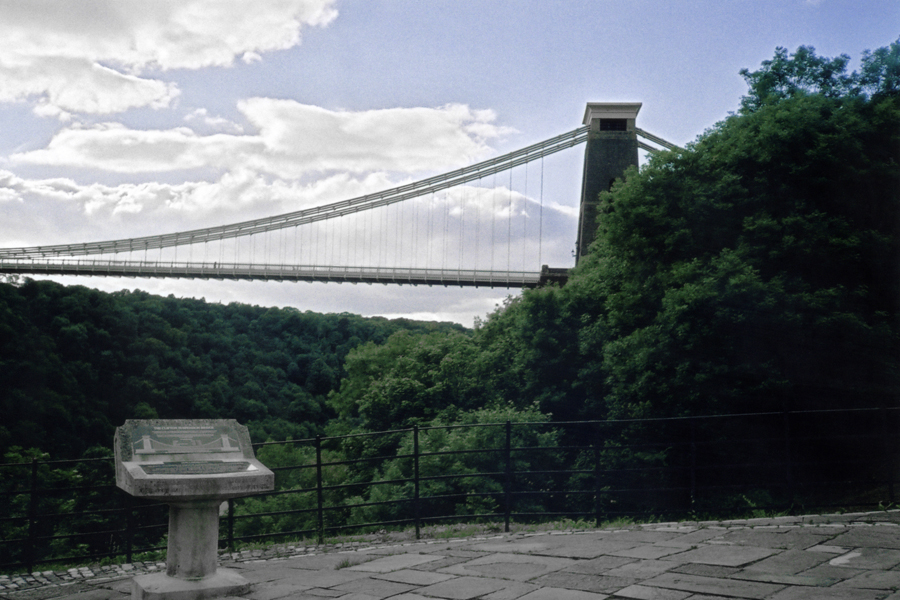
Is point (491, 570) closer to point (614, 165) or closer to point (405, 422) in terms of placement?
point (405, 422)

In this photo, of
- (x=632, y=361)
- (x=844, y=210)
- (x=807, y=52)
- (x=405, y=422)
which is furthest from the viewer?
(x=405, y=422)

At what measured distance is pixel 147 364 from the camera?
38688 mm

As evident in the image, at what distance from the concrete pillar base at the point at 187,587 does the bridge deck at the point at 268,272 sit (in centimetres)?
3146

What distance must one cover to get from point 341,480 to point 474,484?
13696 millimetres

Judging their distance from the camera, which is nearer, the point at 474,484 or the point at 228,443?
the point at 228,443

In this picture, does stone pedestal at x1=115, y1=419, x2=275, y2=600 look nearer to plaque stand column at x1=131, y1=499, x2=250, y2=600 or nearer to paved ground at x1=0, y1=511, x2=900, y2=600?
plaque stand column at x1=131, y1=499, x2=250, y2=600

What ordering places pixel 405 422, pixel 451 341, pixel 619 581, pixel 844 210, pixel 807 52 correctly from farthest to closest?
pixel 451 341 < pixel 405 422 < pixel 807 52 < pixel 844 210 < pixel 619 581

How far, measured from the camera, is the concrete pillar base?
4.50 metres

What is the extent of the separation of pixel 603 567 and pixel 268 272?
114 ft

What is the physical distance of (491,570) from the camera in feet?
16.8

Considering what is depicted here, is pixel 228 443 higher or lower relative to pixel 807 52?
lower

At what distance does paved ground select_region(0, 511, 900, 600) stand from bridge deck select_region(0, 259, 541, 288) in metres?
29.9

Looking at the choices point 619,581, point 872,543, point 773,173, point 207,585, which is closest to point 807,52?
point 773,173

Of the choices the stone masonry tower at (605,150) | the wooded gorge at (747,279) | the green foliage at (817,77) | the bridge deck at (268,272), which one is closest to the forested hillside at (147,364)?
the bridge deck at (268,272)
